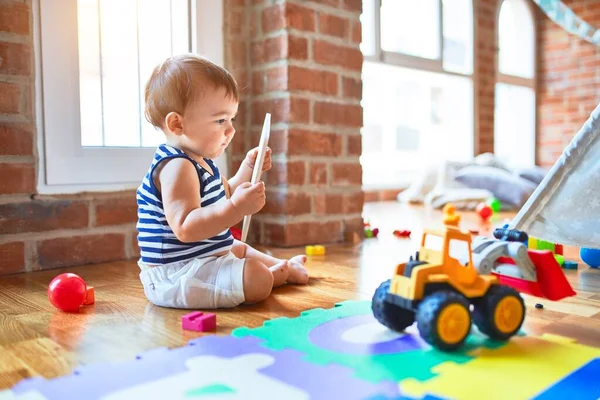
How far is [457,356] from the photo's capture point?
80cm

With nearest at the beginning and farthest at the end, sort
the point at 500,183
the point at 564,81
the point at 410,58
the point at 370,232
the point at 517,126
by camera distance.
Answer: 1. the point at 370,232
2. the point at 500,183
3. the point at 410,58
4. the point at 564,81
5. the point at 517,126

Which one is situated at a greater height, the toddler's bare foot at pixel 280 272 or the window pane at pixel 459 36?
the window pane at pixel 459 36

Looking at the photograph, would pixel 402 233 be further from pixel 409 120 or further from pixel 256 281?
pixel 409 120

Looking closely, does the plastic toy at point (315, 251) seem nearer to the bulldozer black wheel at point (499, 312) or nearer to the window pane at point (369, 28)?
the bulldozer black wheel at point (499, 312)

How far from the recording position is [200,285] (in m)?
1.10

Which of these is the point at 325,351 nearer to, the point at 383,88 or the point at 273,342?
the point at 273,342

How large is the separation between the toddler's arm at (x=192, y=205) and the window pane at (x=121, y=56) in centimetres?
56

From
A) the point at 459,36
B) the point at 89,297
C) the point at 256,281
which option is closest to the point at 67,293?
the point at 89,297

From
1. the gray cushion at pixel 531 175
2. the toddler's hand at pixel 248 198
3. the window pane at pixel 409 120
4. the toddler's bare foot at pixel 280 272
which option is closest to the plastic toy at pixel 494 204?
the gray cushion at pixel 531 175

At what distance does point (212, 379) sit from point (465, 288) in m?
0.37

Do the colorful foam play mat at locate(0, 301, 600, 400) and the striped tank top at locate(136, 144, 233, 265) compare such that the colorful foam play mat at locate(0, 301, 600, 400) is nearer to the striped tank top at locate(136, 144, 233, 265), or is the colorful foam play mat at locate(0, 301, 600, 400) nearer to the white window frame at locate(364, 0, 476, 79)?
the striped tank top at locate(136, 144, 233, 265)

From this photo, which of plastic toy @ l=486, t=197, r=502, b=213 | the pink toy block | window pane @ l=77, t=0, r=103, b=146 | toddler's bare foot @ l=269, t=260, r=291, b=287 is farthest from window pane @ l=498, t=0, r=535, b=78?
the pink toy block

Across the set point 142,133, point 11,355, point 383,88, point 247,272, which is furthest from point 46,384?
point 383,88

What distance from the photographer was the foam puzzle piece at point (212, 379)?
68 cm
